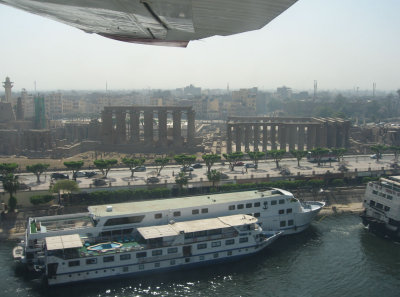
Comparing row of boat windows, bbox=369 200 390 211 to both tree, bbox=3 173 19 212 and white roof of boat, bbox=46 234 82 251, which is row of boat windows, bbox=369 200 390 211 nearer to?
white roof of boat, bbox=46 234 82 251

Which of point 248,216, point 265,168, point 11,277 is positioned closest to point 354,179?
point 265,168

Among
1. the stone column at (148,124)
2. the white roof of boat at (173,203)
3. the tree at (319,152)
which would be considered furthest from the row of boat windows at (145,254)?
the stone column at (148,124)

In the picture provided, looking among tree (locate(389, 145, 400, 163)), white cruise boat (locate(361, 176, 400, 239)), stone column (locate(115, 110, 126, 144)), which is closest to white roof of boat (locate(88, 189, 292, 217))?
white cruise boat (locate(361, 176, 400, 239))

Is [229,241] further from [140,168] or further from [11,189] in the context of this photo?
[140,168]

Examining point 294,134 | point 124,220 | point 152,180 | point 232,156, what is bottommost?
point 124,220

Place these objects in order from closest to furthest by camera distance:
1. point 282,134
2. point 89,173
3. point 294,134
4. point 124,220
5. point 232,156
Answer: point 124,220
point 89,173
point 232,156
point 282,134
point 294,134

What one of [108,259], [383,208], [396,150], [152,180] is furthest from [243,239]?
[396,150]
